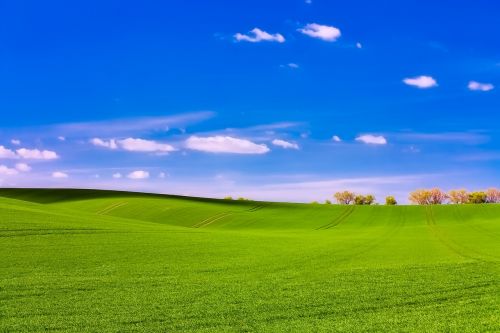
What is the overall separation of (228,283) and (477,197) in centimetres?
13367

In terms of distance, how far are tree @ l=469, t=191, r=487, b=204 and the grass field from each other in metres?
111

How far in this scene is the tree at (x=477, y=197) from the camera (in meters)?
134

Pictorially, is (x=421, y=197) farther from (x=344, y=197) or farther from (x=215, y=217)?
(x=215, y=217)

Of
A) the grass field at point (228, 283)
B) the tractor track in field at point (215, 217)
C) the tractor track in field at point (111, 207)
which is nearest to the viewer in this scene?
the grass field at point (228, 283)

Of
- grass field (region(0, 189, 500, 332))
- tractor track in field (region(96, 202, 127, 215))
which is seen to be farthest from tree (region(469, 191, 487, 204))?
grass field (region(0, 189, 500, 332))

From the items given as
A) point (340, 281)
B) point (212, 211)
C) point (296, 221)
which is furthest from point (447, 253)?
point (212, 211)

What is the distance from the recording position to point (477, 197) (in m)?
135

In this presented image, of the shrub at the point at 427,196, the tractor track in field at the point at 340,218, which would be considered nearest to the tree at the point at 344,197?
the shrub at the point at 427,196

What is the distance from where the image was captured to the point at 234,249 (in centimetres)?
2666

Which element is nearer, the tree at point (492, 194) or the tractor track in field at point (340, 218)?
the tractor track in field at point (340, 218)

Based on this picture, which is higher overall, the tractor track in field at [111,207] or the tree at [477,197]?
the tree at [477,197]

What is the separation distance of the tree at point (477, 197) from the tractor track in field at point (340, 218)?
70.8 meters

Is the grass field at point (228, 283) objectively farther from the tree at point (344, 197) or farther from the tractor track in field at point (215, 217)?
the tree at point (344, 197)

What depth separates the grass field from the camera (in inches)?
452
